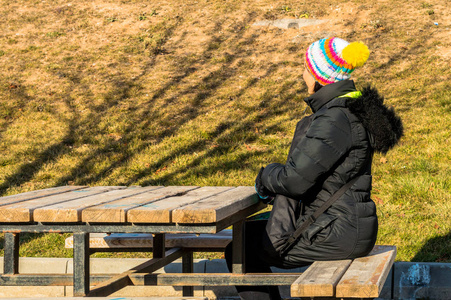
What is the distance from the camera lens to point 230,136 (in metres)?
9.62

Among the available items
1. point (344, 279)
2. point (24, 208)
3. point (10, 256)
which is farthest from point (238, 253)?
point (10, 256)

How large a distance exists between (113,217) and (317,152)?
1156mm

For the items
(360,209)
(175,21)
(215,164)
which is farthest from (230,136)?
(175,21)

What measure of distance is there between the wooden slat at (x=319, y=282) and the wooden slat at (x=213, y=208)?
537 millimetres

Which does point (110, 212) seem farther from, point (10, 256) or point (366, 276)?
point (366, 276)

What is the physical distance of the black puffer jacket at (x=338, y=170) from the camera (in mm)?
3010

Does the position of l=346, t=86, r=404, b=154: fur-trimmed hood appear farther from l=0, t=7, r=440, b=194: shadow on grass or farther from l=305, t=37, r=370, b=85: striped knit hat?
l=0, t=7, r=440, b=194: shadow on grass

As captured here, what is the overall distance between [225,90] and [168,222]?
9.62 meters

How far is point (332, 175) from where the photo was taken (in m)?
3.13

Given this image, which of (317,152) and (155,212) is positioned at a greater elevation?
(317,152)

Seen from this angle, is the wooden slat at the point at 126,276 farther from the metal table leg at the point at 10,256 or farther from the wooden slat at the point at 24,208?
the metal table leg at the point at 10,256

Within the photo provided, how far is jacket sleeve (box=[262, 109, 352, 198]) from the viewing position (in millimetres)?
2990

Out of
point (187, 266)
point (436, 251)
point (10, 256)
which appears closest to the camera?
point (10, 256)

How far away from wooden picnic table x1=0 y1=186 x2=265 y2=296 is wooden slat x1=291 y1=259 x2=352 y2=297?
544 millimetres
